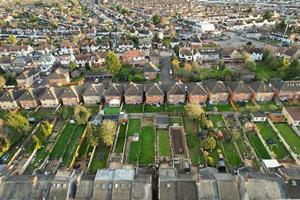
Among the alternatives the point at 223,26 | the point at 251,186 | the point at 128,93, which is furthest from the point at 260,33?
the point at 251,186

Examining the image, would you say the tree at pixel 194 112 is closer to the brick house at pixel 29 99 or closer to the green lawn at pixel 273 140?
the green lawn at pixel 273 140

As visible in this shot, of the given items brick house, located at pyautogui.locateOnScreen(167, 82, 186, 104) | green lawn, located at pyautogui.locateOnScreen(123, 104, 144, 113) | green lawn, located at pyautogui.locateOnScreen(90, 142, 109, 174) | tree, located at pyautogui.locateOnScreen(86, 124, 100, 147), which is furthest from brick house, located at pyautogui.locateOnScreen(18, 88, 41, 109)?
brick house, located at pyautogui.locateOnScreen(167, 82, 186, 104)

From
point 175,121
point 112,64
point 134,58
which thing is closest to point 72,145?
point 175,121

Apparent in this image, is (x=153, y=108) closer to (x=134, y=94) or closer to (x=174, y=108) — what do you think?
(x=174, y=108)

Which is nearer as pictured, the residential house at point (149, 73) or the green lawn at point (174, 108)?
the green lawn at point (174, 108)

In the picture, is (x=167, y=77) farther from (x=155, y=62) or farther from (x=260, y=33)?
(x=260, y=33)

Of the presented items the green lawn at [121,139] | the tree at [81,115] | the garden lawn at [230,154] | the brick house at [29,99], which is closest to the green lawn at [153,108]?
the green lawn at [121,139]
